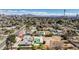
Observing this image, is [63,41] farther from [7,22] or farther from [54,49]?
[7,22]
